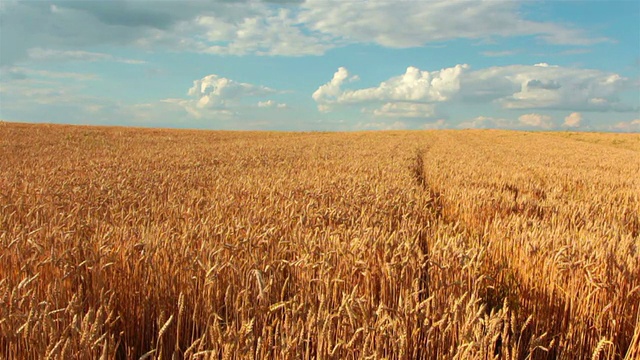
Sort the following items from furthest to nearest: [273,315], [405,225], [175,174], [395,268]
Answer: [175,174] < [405,225] < [395,268] < [273,315]

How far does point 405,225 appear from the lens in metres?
4.46

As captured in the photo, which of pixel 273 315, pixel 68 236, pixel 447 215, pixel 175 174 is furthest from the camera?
pixel 175 174

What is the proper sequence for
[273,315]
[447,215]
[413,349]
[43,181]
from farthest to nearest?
1. [43,181]
2. [447,215]
3. [273,315]
4. [413,349]

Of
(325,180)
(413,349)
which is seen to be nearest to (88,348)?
(413,349)

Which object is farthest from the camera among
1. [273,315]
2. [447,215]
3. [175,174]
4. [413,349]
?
[175,174]

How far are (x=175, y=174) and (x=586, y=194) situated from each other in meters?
8.30

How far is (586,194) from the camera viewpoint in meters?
8.09

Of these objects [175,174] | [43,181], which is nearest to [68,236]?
[43,181]

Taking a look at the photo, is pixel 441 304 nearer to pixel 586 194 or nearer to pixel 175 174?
pixel 586 194

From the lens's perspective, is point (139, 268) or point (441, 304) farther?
point (139, 268)

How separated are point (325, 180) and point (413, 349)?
19.2 feet

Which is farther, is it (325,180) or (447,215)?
(325,180)

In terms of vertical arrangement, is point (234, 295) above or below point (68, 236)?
below

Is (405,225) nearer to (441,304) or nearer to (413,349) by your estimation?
(441,304)
